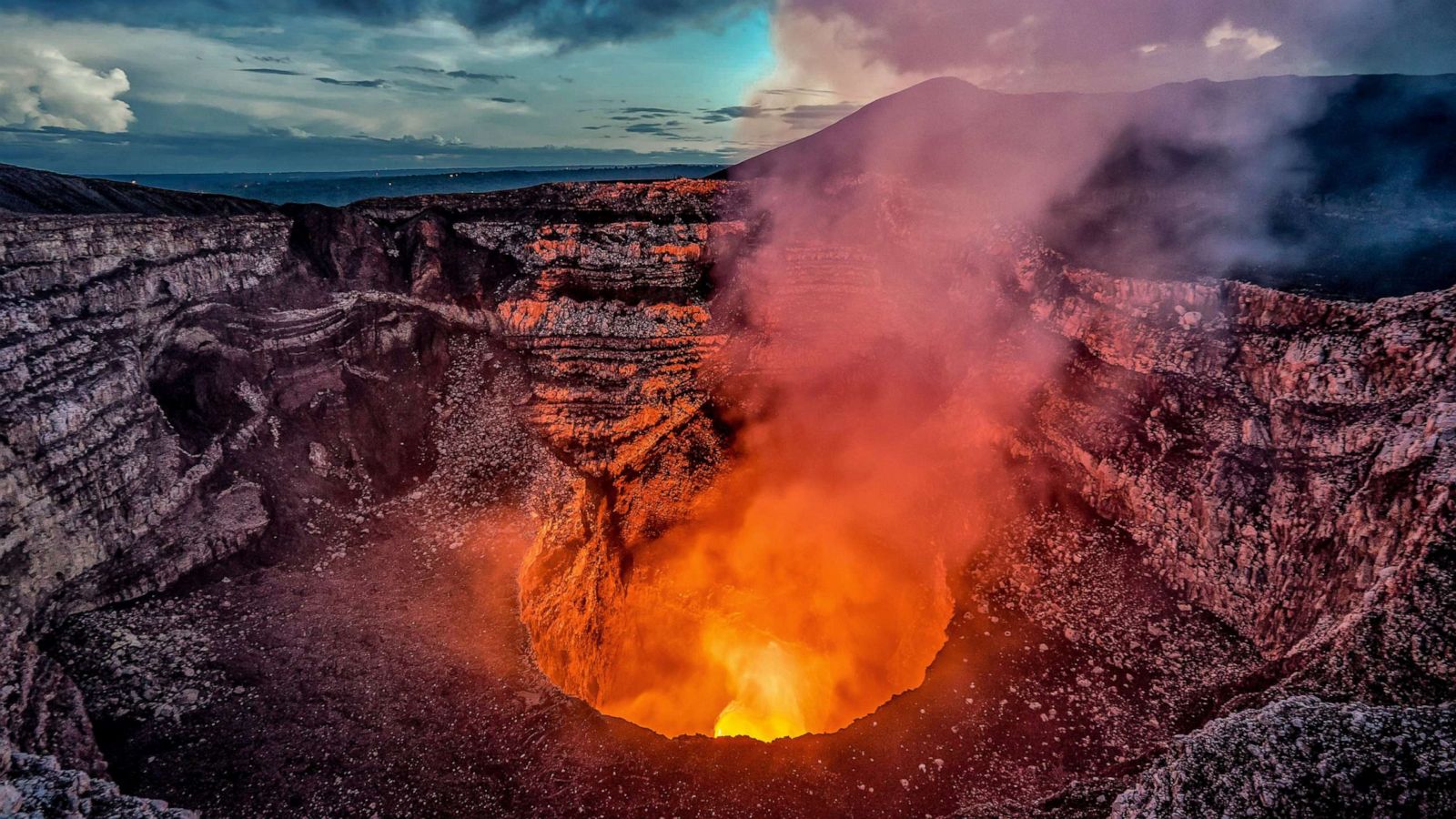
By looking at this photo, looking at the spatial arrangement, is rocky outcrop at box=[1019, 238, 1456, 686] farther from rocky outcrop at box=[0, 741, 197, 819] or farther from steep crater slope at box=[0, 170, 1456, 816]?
rocky outcrop at box=[0, 741, 197, 819]

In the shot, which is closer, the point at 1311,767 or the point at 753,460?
the point at 1311,767

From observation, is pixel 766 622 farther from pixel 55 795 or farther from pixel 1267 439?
pixel 55 795

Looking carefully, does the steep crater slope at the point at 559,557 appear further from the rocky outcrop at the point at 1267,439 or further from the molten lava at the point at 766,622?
the molten lava at the point at 766,622

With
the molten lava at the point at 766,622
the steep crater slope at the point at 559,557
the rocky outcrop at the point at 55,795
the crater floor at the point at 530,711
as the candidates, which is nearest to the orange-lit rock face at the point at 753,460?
the molten lava at the point at 766,622

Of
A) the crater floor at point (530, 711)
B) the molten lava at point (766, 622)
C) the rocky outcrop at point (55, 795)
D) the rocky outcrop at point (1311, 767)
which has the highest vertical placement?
the rocky outcrop at point (1311, 767)

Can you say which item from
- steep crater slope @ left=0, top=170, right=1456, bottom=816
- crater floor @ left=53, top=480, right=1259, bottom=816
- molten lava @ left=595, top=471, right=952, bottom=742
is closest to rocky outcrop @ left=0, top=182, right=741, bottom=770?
steep crater slope @ left=0, top=170, right=1456, bottom=816

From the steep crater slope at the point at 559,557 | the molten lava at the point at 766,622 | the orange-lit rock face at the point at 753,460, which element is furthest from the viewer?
the molten lava at the point at 766,622

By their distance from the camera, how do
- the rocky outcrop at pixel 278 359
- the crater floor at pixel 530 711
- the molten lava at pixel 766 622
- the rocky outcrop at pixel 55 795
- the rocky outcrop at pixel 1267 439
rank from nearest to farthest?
the rocky outcrop at pixel 55 795
the rocky outcrop at pixel 1267 439
the crater floor at pixel 530 711
the rocky outcrop at pixel 278 359
the molten lava at pixel 766 622

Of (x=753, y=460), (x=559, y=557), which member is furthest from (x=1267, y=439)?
(x=559, y=557)
